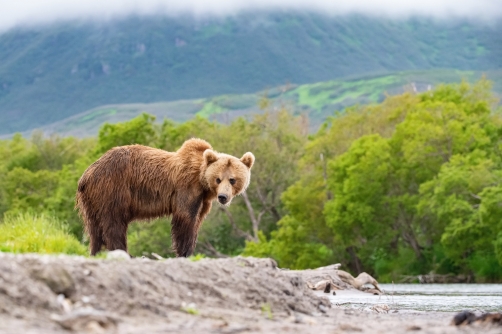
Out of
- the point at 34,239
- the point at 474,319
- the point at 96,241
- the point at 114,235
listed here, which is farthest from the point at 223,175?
the point at 474,319

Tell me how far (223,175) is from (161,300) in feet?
20.8

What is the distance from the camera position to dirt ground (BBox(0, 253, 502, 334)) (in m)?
10.0

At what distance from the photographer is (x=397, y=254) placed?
2504 inches

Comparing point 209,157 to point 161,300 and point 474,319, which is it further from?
point 161,300

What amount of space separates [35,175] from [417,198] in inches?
1529

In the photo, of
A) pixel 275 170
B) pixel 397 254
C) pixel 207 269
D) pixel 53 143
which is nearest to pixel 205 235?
pixel 275 170

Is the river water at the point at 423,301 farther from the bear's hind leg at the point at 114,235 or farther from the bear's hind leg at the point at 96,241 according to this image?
the bear's hind leg at the point at 96,241

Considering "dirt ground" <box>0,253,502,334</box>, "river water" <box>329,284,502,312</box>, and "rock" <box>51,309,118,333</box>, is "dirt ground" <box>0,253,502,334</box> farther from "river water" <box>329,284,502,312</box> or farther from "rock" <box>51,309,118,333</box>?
"river water" <box>329,284,502,312</box>

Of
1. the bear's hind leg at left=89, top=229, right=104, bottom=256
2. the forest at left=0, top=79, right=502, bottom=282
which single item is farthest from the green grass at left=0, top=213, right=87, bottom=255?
the forest at left=0, top=79, right=502, bottom=282

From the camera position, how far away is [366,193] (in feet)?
209

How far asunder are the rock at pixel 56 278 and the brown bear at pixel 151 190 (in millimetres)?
6797

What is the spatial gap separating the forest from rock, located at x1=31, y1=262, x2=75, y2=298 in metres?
37.3

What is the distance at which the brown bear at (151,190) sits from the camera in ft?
57.6

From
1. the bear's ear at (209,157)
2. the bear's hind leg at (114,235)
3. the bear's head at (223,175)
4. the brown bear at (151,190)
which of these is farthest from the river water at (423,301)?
the bear's hind leg at (114,235)
